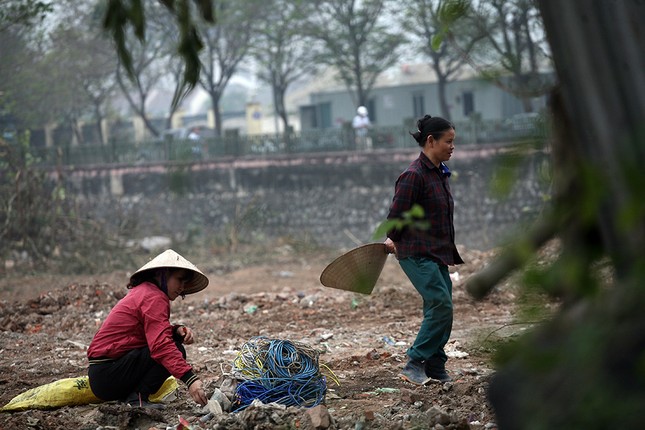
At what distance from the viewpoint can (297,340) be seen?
7809mm

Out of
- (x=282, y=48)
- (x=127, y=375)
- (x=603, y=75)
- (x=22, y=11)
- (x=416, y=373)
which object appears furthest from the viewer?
(x=282, y=48)

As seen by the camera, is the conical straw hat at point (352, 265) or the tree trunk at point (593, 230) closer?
the tree trunk at point (593, 230)

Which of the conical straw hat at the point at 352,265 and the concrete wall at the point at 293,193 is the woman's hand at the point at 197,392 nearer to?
the conical straw hat at the point at 352,265

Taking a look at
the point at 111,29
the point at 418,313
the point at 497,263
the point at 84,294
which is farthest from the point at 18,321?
the point at 497,263

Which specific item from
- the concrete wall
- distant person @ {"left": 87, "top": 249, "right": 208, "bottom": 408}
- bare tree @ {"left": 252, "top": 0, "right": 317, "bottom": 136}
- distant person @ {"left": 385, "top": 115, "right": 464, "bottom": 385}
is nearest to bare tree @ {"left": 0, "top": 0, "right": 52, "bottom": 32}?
distant person @ {"left": 87, "top": 249, "right": 208, "bottom": 408}

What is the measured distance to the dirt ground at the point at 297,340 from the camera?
4613 mm

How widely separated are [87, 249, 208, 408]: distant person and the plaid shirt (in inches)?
53.7

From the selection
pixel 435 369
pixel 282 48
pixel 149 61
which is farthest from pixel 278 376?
pixel 149 61

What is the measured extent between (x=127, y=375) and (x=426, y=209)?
2.13m

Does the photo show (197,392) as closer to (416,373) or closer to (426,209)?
(416,373)

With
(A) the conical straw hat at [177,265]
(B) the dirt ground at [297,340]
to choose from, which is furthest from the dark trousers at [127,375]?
(A) the conical straw hat at [177,265]

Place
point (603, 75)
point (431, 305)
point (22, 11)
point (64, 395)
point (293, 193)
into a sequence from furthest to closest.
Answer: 1. point (293, 193)
2. point (22, 11)
3. point (431, 305)
4. point (64, 395)
5. point (603, 75)

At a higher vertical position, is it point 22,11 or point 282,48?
point 282,48

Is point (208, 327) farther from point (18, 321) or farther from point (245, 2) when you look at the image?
point (245, 2)
